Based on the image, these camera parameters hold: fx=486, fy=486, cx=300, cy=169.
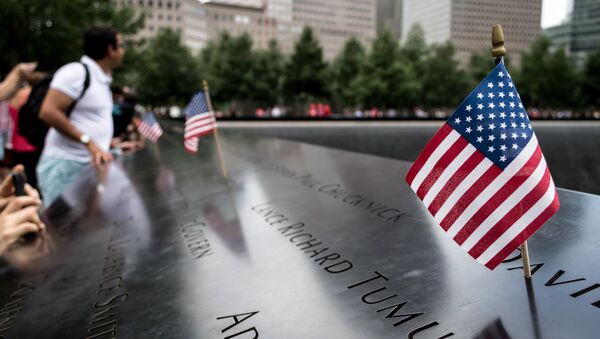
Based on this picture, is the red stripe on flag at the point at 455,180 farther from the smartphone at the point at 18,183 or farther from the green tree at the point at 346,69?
the green tree at the point at 346,69

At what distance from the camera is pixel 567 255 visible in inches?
74.7

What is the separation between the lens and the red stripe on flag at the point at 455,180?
186cm

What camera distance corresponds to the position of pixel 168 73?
43.7m

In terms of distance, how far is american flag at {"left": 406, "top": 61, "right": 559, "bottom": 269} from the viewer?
175 centimetres

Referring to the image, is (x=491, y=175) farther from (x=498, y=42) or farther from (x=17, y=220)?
(x=17, y=220)

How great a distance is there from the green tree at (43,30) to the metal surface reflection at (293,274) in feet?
50.2

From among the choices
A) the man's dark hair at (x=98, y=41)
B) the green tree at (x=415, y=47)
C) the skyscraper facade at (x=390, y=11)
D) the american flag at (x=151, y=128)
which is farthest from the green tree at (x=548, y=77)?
the skyscraper facade at (x=390, y=11)

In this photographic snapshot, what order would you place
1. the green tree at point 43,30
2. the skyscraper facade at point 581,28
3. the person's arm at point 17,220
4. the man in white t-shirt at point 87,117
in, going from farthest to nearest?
the skyscraper facade at point 581,28 → the green tree at point 43,30 → the man in white t-shirt at point 87,117 → the person's arm at point 17,220

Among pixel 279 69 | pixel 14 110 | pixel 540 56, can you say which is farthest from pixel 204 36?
pixel 14 110

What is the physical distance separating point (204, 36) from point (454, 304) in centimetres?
11781

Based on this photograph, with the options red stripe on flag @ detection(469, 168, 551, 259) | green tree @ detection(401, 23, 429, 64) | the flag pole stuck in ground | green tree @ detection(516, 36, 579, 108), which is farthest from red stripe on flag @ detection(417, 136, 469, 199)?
green tree @ detection(401, 23, 429, 64)

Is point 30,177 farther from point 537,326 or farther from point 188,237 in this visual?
point 537,326

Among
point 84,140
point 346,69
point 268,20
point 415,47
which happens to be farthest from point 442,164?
point 268,20

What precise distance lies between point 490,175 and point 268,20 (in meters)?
127
